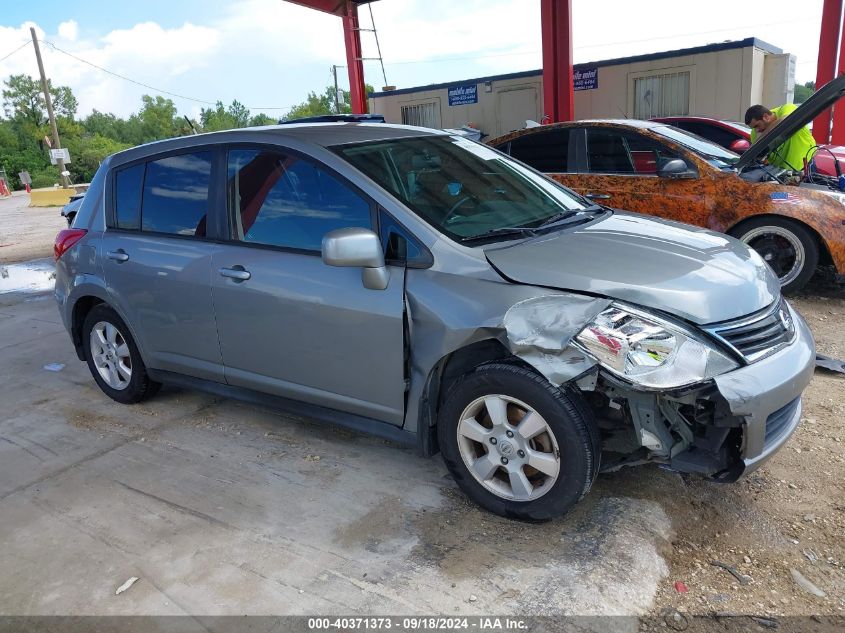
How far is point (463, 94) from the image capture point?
55.2 feet

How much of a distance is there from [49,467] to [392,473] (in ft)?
6.52

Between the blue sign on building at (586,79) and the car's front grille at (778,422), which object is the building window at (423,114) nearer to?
the blue sign on building at (586,79)

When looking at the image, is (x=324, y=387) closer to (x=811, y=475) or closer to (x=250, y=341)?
(x=250, y=341)

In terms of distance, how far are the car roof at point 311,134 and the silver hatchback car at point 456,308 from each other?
21 mm

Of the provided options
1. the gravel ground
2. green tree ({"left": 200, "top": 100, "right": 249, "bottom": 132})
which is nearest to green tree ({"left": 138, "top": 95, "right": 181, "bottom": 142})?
green tree ({"left": 200, "top": 100, "right": 249, "bottom": 132})

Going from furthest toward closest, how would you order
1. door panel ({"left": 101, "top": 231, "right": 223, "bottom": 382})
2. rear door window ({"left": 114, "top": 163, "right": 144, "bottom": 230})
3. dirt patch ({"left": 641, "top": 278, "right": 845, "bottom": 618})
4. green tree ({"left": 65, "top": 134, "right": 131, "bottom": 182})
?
green tree ({"left": 65, "top": 134, "right": 131, "bottom": 182}) → rear door window ({"left": 114, "top": 163, "right": 144, "bottom": 230}) → door panel ({"left": 101, "top": 231, "right": 223, "bottom": 382}) → dirt patch ({"left": 641, "top": 278, "right": 845, "bottom": 618})

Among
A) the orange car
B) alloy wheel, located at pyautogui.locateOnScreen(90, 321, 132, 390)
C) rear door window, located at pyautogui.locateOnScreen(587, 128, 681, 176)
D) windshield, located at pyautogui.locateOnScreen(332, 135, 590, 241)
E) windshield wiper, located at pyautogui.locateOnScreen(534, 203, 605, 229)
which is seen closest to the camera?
windshield, located at pyautogui.locateOnScreen(332, 135, 590, 241)

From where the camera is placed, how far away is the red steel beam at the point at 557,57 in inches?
458

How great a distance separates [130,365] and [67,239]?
0.95 meters

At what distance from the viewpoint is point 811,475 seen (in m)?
3.23

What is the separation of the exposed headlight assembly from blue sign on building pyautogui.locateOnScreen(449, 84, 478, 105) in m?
15.0

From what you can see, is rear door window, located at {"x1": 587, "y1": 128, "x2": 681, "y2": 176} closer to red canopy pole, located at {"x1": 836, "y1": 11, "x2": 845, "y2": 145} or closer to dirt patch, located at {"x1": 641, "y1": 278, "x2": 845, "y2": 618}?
dirt patch, located at {"x1": 641, "y1": 278, "x2": 845, "y2": 618}

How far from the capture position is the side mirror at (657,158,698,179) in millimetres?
6098

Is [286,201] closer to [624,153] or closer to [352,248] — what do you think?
[352,248]
